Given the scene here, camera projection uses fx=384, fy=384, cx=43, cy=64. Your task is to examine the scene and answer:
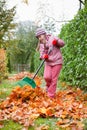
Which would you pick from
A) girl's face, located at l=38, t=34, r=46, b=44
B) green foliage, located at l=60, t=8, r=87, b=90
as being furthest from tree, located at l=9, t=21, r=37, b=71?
girl's face, located at l=38, t=34, r=46, b=44

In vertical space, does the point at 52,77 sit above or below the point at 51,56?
below

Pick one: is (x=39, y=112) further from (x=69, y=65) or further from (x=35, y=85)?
(x=69, y=65)

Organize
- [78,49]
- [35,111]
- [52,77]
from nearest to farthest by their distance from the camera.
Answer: [35,111], [52,77], [78,49]

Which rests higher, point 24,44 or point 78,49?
point 78,49

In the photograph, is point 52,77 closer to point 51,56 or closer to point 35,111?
point 51,56

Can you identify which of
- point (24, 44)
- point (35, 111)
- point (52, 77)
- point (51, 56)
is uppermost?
point (51, 56)

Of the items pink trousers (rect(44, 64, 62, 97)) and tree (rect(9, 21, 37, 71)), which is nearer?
pink trousers (rect(44, 64, 62, 97))

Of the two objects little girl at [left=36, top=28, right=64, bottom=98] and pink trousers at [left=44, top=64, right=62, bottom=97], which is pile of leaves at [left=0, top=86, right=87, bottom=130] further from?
little girl at [left=36, top=28, right=64, bottom=98]

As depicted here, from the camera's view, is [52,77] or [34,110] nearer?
[34,110]

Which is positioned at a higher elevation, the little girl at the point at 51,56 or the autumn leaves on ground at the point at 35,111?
the little girl at the point at 51,56

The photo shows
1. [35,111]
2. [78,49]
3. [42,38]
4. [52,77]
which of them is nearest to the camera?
[35,111]

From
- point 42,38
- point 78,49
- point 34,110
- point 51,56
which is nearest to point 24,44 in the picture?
point 78,49


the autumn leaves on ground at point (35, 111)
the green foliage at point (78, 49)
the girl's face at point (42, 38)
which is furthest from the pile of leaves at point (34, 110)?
the green foliage at point (78, 49)

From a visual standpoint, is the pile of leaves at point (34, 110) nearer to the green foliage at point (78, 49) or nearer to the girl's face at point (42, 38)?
the girl's face at point (42, 38)
